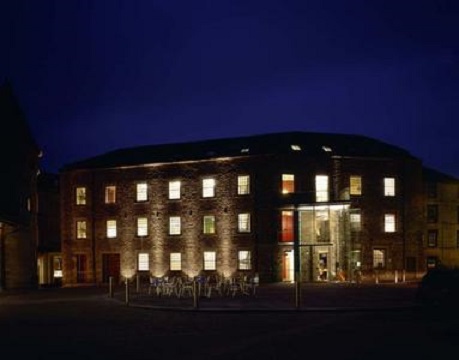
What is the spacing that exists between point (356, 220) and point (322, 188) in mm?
3033

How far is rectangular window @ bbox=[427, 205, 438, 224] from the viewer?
65.1 meters

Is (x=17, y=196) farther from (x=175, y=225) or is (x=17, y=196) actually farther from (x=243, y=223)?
(x=243, y=223)

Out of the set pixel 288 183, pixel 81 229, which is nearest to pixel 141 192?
pixel 81 229

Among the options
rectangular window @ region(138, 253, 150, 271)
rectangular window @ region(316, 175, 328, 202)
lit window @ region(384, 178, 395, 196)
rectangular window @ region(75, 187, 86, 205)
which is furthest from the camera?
rectangular window @ region(75, 187, 86, 205)

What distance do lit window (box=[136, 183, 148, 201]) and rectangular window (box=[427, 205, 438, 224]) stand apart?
25622 millimetres

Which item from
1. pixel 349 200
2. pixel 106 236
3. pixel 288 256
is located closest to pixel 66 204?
pixel 106 236

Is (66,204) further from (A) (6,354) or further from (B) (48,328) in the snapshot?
(A) (6,354)

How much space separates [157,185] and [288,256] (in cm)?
1097

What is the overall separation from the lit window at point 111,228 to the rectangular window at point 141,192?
270 centimetres

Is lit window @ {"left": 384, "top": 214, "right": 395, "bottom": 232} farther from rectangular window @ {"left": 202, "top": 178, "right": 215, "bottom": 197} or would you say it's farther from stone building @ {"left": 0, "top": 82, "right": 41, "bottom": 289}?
stone building @ {"left": 0, "top": 82, "right": 41, "bottom": 289}

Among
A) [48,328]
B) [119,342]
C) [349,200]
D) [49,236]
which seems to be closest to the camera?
[119,342]

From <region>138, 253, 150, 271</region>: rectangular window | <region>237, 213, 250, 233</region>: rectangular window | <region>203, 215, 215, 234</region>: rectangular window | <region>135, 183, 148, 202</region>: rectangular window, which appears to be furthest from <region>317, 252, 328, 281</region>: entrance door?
<region>135, 183, 148, 202</region>: rectangular window

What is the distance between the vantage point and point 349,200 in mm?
47469

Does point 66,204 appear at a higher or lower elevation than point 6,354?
higher
